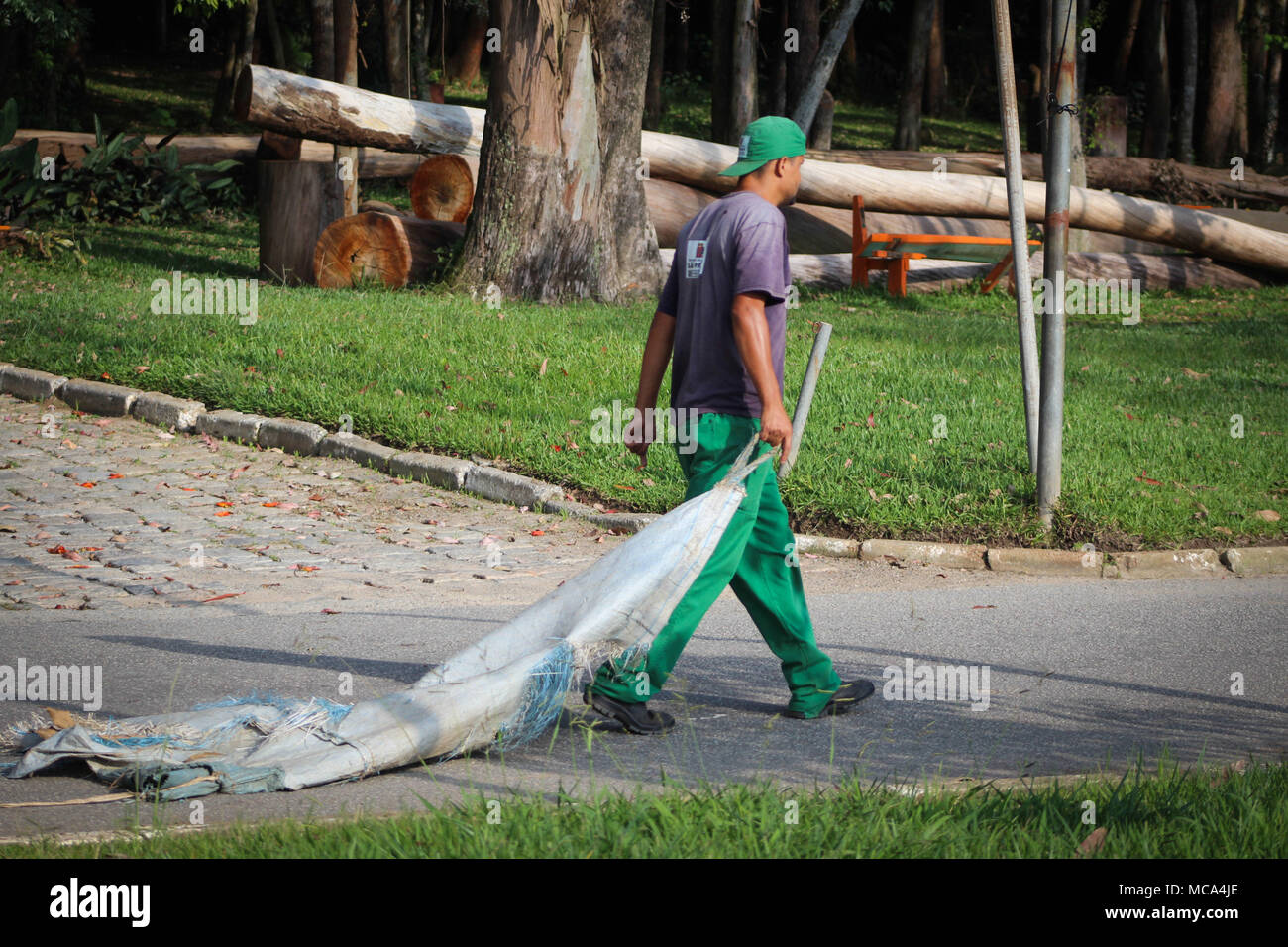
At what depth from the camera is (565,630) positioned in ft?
14.5

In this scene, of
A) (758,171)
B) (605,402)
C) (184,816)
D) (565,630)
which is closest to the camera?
(184,816)

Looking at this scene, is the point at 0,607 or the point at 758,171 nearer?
the point at 758,171

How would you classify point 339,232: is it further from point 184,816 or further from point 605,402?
point 184,816

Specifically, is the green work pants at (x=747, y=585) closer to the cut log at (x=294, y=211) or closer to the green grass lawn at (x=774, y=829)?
the green grass lawn at (x=774, y=829)

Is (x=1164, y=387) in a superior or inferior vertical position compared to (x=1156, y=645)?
superior

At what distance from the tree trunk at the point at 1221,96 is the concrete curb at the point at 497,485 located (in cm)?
2538

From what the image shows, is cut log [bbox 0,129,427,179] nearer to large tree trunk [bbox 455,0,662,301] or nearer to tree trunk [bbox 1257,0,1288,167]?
large tree trunk [bbox 455,0,662,301]

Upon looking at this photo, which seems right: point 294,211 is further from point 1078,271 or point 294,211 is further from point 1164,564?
point 1078,271

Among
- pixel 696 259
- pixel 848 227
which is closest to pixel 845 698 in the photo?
pixel 696 259

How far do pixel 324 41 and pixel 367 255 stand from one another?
630cm

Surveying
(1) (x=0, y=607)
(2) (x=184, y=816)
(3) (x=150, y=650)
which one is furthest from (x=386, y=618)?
(2) (x=184, y=816)

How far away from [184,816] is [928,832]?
2.06 meters

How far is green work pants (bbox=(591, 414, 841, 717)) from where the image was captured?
4648mm

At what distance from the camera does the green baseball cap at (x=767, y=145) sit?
4809 millimetres
